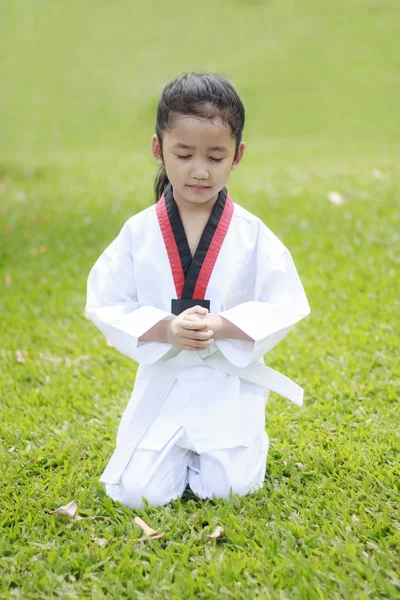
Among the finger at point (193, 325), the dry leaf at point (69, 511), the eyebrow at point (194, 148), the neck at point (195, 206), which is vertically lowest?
the dry leaf at point (69, 511)

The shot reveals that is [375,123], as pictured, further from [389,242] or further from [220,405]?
[220,405]

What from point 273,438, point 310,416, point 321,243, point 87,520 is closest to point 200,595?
point 87,520

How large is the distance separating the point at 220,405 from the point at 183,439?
199 millimetres

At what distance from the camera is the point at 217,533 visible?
2.50 m

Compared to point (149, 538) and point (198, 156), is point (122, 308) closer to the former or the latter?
point (198, 156)

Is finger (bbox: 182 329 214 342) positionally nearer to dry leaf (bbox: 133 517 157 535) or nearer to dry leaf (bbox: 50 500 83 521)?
dry leaf (bbox: 133 517 157 535)

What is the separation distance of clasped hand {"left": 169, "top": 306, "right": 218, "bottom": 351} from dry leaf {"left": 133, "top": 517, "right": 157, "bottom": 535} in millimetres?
657

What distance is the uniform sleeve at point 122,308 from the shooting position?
2699mm

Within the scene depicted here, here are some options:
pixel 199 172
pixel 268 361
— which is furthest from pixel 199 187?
pixel 268 361

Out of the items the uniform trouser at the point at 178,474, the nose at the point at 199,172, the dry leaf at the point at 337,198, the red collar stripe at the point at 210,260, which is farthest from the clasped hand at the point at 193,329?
the dry leaf at the point at 337,198

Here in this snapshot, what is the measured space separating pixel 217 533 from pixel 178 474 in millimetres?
352

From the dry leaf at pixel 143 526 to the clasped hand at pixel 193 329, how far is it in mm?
657

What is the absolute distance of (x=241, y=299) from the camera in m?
2.89

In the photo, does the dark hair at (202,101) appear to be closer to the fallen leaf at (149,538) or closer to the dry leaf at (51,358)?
the fallen leaf at (149,538)
